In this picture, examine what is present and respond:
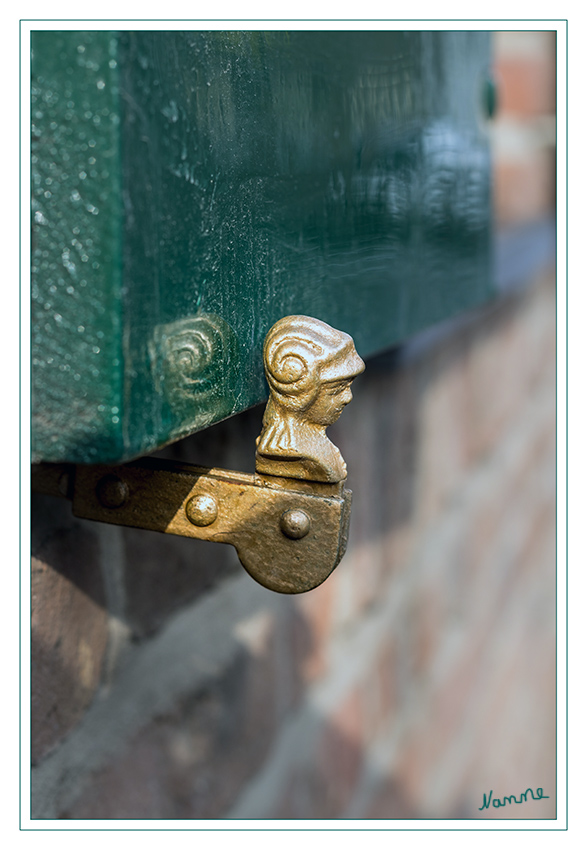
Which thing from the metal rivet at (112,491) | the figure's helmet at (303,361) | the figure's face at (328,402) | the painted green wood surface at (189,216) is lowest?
the metal rivet at (112,491)

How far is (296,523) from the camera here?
283 mm

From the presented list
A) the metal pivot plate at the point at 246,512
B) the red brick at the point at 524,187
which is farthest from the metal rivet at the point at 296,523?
the red brick at the point at 524,187

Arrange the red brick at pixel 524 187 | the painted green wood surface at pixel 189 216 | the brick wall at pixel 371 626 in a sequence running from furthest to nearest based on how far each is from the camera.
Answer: the red brick at pixel 524 187
the brick wall at pixel 371 626
the painted green wood surface at pixel 189 216

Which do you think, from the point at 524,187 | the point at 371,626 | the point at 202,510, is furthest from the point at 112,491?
Answer: the point at 524,187

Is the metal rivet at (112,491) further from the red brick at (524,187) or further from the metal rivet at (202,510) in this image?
the red brick at (524,187)

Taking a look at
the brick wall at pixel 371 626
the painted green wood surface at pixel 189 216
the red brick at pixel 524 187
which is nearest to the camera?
the painted green wood surface at pixel 189 216

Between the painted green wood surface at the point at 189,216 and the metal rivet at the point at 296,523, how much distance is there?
0.13 ft

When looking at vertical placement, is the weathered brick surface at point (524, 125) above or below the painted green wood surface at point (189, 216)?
above

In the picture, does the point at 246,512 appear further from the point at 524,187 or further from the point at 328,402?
the point at 524,187

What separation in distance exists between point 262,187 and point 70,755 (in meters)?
0.28

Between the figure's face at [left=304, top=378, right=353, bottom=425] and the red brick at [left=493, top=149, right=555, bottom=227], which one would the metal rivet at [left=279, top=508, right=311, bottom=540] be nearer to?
the figure's face at [left=304, top=378, right=353, bottom=425]

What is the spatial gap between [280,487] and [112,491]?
0.06 meters

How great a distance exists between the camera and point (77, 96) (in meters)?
0.21

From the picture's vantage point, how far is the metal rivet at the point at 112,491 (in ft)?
1.00
